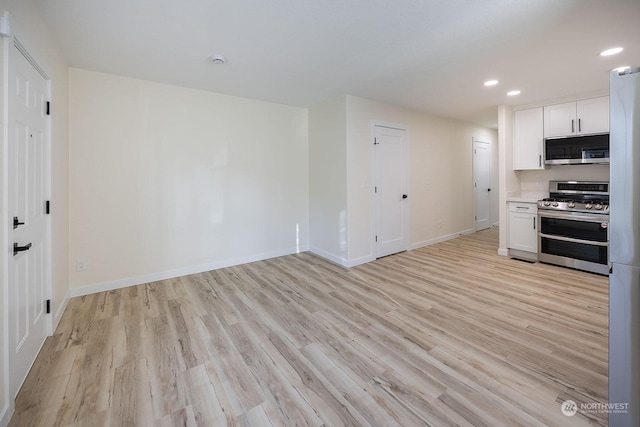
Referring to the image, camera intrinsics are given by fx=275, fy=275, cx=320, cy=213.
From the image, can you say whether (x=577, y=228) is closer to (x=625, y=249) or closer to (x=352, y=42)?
(x=625, y=249)

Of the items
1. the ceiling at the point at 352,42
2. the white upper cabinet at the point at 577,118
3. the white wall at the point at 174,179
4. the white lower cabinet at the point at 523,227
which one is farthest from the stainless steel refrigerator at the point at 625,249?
the white wall at the point at 174,179

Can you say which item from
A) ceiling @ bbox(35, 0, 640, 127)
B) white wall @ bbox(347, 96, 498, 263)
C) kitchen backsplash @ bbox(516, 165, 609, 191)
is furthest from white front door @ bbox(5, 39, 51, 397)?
kitchen backsplash @ bbox(516, 165, 609, 191)

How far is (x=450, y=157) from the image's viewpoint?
561 cm

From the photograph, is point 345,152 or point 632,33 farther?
point 345,152

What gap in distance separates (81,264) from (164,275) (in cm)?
86

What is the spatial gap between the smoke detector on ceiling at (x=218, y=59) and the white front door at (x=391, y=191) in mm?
2427

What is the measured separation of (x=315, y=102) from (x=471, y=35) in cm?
247

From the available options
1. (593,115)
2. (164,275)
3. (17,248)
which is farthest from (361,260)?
(593,115)


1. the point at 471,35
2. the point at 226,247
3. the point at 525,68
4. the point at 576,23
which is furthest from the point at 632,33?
the point at 226,247

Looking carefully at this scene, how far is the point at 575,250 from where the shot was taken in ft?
12.3

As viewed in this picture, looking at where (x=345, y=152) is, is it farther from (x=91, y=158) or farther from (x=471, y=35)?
(x=91, y=158)

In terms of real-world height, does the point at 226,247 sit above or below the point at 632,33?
below

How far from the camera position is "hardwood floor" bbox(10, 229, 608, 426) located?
1.54 m

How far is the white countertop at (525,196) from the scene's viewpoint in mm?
4269
